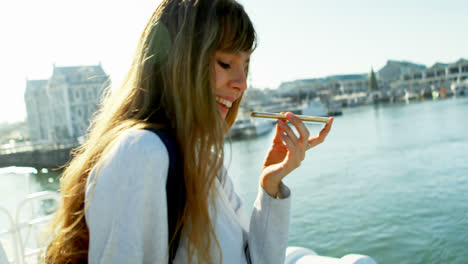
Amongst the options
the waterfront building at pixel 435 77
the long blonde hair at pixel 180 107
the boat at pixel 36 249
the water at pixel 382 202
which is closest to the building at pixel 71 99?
the water at pixel 382 202

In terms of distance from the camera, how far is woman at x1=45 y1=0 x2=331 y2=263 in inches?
22.3

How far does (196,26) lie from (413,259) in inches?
178

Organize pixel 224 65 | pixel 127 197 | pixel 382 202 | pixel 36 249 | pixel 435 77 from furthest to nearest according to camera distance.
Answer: pixel 435 77 < pixel 382 202 < pixel 36 249 < pixel 224 65 < pixel 127 197

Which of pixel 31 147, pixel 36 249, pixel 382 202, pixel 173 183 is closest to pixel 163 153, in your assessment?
pixel 173 183

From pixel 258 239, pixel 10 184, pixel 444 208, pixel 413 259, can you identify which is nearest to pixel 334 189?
pixel 444 208

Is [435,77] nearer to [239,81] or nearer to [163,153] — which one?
[239,81]

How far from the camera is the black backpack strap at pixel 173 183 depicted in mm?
609

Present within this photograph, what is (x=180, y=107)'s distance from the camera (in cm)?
67

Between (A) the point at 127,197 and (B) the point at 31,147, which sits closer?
(A) the point at 127,197

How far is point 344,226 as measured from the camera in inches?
216

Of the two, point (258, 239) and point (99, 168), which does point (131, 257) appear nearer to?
point (99, 168)

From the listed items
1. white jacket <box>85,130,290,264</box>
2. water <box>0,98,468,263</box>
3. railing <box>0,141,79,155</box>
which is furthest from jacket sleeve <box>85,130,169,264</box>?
railing <box>0,141,79,155</box>

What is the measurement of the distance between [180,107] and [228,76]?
166mm

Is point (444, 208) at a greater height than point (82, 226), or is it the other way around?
point (82, 226)
